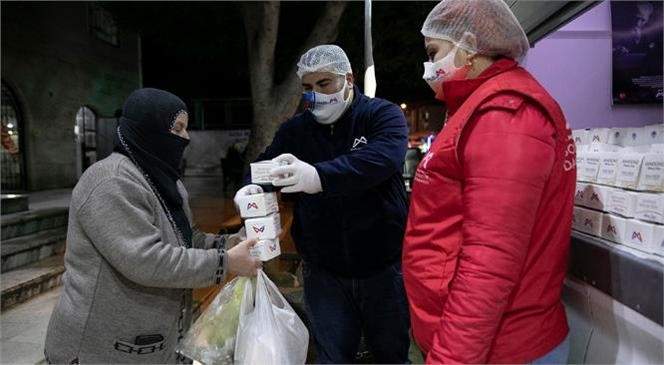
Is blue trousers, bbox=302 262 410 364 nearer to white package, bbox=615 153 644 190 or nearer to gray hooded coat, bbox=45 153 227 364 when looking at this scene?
gray hooded coat, bbox=45 153 227 364

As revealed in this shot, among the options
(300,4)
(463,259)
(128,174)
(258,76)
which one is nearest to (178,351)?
(128,174)

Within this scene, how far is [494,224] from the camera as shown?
1.08 meters

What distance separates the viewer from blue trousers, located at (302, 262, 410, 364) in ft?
6.68

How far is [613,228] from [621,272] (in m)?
0.19

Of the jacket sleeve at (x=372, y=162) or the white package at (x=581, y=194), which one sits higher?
the jacket sleeve at (x=372, y=162)

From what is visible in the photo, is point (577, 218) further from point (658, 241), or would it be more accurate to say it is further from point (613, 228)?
point (658, 241)

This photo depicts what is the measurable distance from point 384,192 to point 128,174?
100cm

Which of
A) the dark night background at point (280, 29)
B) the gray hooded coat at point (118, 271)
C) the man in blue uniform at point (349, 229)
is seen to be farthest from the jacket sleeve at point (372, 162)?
the dark night background at point (280, 29)

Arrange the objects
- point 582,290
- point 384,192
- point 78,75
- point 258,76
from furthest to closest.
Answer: point 78,75, point 258,76, point 384,192, point 582,290

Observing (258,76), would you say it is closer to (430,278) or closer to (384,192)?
(384,192)

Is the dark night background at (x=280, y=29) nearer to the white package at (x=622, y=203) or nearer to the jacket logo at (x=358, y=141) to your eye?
the jacket logo at (x=358, y=141)

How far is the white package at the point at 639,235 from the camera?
1202mm

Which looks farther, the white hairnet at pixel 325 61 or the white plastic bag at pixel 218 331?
the white hairnet at pixel 325 61

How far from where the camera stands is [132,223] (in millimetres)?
1510
